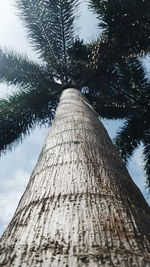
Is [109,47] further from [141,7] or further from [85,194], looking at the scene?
[85,194]

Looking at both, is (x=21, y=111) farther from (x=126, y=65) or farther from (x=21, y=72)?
(x=126, y=65)

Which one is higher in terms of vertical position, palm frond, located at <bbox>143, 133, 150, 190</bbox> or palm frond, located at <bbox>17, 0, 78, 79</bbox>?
palm frond, located at <bbox>17, 0, 78, 79</bbox>

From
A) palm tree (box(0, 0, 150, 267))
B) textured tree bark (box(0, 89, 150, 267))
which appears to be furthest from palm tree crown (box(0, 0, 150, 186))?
textured tree bark (box(0, 89, 150, 267))

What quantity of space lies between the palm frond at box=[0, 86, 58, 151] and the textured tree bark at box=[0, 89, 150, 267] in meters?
8.28

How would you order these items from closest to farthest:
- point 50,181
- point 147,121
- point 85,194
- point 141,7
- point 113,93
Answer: point 85,194 → point 50,181 → point 141,7 → point 113,93 → point 147,121

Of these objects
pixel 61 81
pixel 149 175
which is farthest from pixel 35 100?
pixel 149 175

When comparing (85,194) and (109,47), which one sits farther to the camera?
(109,47)

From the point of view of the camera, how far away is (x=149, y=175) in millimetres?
12758

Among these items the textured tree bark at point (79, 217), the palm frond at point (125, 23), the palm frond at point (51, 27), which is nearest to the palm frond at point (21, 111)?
the palm frond at point (51, 27)

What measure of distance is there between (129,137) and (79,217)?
1100 centimetres

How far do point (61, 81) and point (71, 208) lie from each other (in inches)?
355

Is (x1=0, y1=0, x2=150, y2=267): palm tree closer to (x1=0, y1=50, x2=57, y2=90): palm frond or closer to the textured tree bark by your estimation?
the textured tree bark

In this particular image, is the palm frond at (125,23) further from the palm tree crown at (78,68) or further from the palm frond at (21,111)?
the palm frond at (21,111)

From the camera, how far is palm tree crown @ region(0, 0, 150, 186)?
9406 mm
